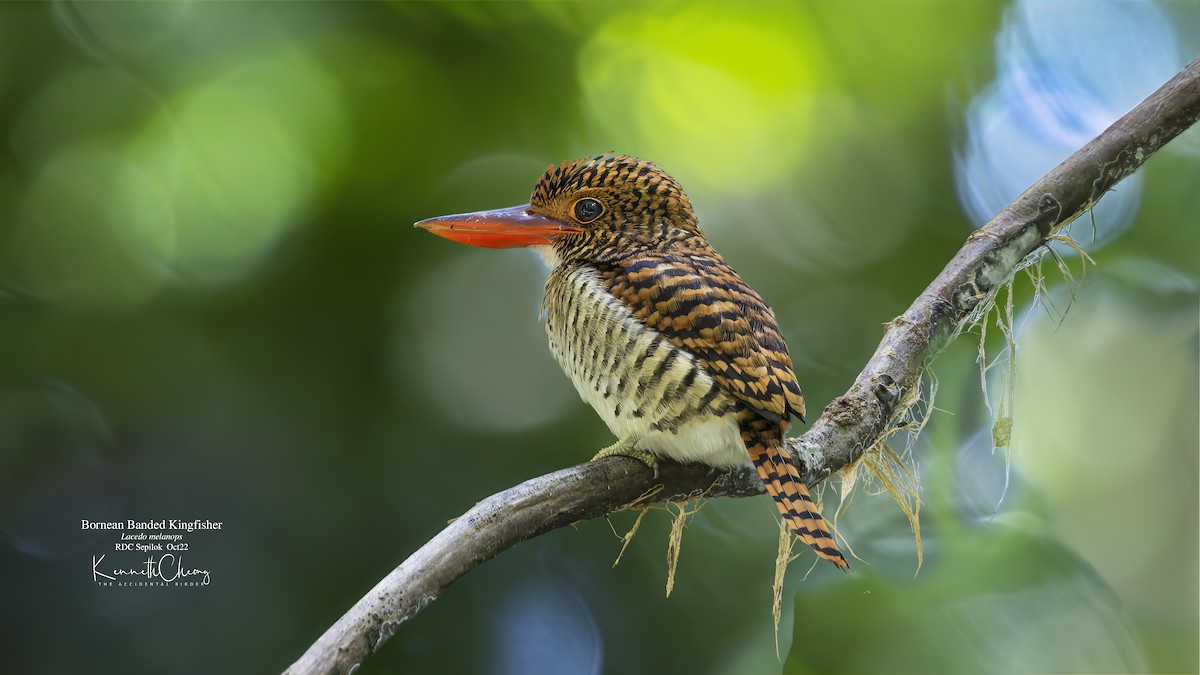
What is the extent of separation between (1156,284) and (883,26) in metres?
0.92

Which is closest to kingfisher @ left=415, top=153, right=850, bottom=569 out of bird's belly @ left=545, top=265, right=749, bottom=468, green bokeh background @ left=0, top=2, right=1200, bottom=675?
bird's belly @ left=545, top=265, right=749, bottom=468

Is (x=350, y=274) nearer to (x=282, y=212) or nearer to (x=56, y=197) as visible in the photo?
(x=282, y=212)

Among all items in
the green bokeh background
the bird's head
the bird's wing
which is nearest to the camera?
the bird's wing

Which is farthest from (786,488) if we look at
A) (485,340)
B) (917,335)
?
(485,340)

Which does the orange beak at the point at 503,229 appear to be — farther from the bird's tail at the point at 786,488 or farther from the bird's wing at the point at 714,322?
the bird's tail at the point at 786,488

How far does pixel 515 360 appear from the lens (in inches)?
93.8

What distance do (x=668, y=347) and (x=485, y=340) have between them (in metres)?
1.14

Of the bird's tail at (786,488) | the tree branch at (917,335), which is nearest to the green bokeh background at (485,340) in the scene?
the tree branch at (917,335)

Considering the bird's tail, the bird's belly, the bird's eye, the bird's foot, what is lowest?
the bird's tail

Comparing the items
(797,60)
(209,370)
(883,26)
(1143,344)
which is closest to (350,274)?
(209,370)

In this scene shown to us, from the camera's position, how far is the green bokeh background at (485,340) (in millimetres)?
2098

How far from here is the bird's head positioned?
156 cm

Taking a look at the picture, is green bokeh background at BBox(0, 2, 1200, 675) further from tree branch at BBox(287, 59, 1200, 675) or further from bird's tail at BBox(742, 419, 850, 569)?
bird's tail at BBox(742, 419, 850, 569)

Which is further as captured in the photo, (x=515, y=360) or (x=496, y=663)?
(x=515, y=360)
